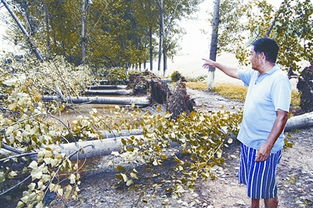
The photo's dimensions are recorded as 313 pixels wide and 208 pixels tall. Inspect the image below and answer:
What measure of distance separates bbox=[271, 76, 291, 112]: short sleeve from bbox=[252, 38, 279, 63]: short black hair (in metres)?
0.30

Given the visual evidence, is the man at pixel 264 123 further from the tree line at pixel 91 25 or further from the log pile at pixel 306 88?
the tree line at pixel 91 25

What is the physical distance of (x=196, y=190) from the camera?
3.80m

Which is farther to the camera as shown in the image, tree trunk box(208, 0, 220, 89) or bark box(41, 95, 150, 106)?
tree trunk box(208, 0, 220, 89)

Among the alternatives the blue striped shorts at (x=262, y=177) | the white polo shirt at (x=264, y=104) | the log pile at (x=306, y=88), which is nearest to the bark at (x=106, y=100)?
the log pile at (x=306, y=88)

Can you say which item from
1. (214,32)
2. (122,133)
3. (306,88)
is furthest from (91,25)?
(122,133)

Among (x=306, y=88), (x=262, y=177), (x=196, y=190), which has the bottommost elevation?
(x=196, y=190)

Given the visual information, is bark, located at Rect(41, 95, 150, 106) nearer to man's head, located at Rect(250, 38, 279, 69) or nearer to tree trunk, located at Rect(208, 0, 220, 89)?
tree trunk, located at Rect(208, 0, 220, 89)

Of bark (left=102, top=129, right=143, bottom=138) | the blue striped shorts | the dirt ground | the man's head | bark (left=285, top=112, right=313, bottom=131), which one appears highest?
the man's head

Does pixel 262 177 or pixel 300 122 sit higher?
pixel 262 177

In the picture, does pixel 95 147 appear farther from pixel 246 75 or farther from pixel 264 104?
pixel 264 104

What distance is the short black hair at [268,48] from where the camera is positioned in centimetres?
254

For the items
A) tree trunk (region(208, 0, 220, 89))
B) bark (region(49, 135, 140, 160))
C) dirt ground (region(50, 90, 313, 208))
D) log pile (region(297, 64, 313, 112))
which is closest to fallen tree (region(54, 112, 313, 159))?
bark (region(49, 135, 140, 160))

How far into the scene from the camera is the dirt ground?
137 inches

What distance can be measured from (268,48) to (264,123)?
31.0 inches
